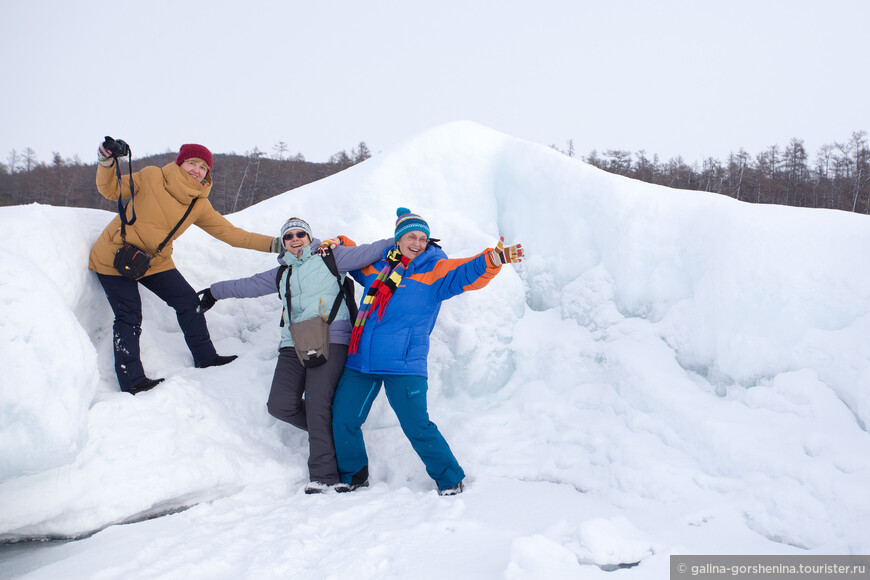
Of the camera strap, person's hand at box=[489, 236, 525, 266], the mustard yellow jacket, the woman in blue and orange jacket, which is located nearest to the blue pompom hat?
the woman in blue and orange jacket

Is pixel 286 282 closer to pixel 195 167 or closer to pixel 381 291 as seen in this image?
pixel 381 291

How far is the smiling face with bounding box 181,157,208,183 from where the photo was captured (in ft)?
10.5

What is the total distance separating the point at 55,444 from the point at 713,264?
3896 millimetres

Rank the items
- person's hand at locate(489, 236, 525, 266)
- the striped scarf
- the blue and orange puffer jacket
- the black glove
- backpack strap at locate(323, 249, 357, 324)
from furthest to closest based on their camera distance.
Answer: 1. the black glove
2. backpack strap at locate(323, 249, 357, 324)
3. the striped scarf
4. the blue and orange puffer jacket
5. person's hand at locate(489, 236, 525, 266)

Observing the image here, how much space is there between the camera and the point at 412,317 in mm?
3004

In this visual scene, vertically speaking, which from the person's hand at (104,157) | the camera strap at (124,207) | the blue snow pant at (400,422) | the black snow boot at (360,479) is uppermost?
the person's hand at (104,157)

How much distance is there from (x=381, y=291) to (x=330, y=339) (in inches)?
19.4

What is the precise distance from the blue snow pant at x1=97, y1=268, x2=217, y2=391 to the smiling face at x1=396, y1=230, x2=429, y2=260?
1593mm

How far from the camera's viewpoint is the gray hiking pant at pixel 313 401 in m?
2.93

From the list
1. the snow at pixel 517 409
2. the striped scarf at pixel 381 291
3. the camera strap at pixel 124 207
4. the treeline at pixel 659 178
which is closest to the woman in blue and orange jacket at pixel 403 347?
the striped scarf at pixel 381 291

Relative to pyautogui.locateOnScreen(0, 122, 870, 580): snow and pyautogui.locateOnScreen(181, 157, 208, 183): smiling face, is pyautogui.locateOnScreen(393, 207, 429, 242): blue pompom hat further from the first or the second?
pyautogui.locateOnScreen(181, 157, 208, 183): smiling face

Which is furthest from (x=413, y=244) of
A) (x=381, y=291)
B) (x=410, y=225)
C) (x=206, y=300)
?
(x=206, y=300)

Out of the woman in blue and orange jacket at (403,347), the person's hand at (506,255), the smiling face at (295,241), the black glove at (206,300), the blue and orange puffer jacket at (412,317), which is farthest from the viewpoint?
the black glove at (206,300)

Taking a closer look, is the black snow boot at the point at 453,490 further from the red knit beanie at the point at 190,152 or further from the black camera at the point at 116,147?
the black camera at the point at 116,147
